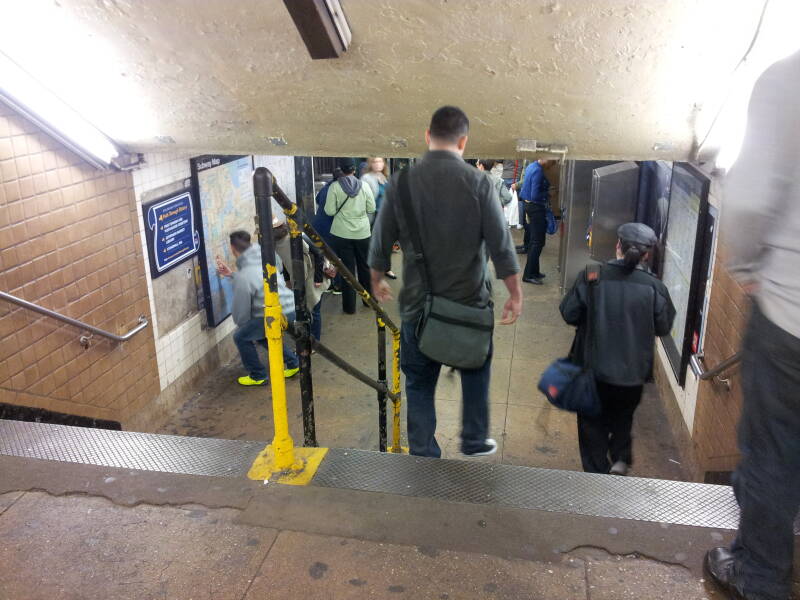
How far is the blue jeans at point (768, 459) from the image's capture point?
1559 millimetres

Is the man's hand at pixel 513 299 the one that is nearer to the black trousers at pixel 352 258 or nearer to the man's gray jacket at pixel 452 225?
the man's gray jacket at pixel 452 225

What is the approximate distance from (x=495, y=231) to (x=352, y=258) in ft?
16.2

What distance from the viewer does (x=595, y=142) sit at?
3.81 meters

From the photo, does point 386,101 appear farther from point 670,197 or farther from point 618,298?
point 670,197

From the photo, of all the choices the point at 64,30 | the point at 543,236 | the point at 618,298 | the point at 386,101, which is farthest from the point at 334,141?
the point at 543,236

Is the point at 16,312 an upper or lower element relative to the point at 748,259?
lower

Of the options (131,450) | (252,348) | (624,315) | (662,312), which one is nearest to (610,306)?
(624,315)

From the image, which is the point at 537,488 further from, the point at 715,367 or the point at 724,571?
the point at 715,367

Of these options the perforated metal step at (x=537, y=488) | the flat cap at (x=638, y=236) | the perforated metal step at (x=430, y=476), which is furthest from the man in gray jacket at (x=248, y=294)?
the perforated metal step at (x=537, y=488)

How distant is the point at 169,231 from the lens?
17.6 feet

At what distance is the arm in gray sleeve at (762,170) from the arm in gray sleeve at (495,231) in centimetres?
119

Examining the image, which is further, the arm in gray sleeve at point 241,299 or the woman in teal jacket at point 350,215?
the woman in teal jacket at point 350,215

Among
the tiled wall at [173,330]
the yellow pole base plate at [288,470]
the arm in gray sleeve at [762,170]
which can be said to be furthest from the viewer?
the tiled wall at [173,330]

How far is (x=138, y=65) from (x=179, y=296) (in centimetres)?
263
